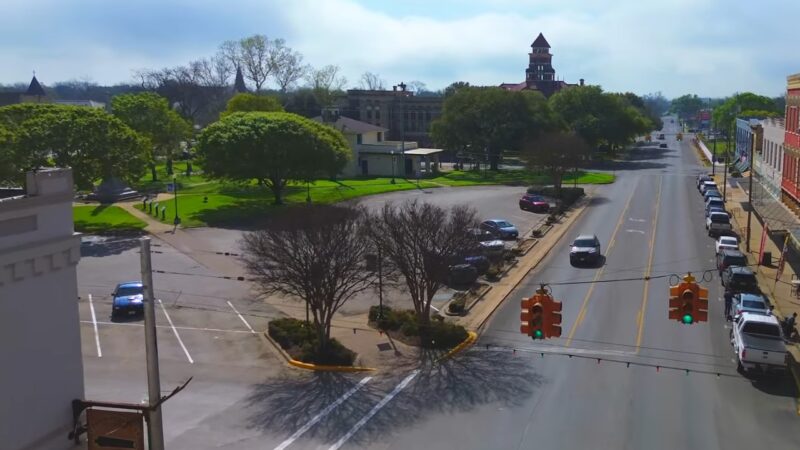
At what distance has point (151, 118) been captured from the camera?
8144 cm

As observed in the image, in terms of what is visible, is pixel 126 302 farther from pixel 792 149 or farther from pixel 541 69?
pixel 541 69

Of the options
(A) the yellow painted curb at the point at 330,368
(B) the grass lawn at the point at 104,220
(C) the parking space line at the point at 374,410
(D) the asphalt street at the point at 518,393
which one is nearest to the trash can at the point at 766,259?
(D) the asphalt street at the point at 518,393

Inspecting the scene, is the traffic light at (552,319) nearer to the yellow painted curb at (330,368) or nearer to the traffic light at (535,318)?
the traffic light at (535,318)

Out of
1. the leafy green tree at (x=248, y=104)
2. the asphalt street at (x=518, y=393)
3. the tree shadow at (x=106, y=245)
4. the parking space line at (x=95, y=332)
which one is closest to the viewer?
the asphalt street at (x=518, y=393)

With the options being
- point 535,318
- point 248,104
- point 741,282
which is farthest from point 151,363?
point 248,104

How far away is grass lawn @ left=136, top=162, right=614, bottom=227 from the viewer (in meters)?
60.7

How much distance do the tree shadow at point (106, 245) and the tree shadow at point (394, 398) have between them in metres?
26.2

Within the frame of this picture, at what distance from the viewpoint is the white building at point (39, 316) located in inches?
392

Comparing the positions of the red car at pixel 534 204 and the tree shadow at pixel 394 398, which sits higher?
the red car at pixel 534 204

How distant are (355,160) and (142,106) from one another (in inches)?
1032

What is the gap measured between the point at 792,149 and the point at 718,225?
40.7 ft

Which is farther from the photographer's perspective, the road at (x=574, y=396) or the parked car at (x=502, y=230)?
the parked car at (x=502, y=230)

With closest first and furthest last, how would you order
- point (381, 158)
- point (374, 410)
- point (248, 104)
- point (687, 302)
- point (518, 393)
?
point (687, 302)
point (374, 410)
point (518, 393)
point (381, 158)
point (248, 104)

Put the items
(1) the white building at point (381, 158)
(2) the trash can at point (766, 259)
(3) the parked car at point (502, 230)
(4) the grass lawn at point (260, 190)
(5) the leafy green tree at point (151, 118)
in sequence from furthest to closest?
(1) the white building at point (381, 158) → (5) the leafy green tree at point (151, 118) → (4) the grass lawn at point (260, 190) → (3) the parked car at point (502, 230) → (2) the trash can at point (766, 259)
